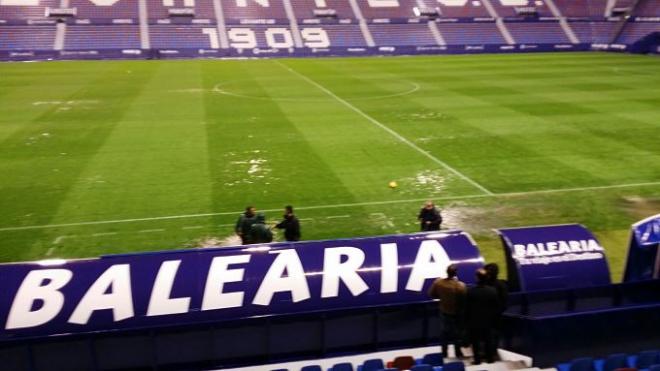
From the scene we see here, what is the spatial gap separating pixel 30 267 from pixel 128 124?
62.5ft

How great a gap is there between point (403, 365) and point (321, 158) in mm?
13308

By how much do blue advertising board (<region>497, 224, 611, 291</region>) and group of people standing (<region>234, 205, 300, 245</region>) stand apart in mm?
4609

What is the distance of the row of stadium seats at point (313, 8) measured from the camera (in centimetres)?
5953

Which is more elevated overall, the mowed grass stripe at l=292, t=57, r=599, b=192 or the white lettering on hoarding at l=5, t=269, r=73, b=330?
the mowed grass stripe at l=292, t=57, r=599, b=192

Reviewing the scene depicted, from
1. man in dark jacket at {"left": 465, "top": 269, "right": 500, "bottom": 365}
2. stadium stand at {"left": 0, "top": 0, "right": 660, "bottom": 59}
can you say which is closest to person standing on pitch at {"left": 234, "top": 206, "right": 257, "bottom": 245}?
man in dark jacket at {"left": 465, "top": 269, "right": 500, "bottom": 365}

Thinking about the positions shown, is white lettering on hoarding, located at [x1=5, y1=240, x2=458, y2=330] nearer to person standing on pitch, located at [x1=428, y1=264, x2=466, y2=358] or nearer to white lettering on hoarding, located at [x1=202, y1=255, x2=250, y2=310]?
white lettering on hoarding, located at [x1=202, y1=255, x2=250, y2=310]

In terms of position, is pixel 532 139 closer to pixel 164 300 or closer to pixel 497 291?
pixel 497 291

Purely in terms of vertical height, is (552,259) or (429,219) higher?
(429,219)

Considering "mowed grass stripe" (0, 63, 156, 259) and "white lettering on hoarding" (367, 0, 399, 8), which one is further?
"white lettering on hoarding" (367, 0, 399, 8)

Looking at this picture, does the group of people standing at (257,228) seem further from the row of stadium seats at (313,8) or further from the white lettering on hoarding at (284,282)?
the row of stadium seats at (313,8)

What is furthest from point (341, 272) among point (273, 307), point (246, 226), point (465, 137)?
point (465, 137)

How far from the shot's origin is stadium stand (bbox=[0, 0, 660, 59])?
56.2 meters

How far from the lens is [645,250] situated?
925cm

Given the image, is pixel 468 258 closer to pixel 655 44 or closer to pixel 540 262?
pixel 540 262
